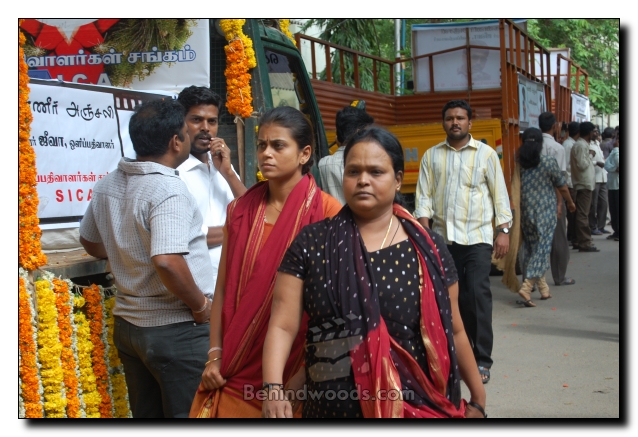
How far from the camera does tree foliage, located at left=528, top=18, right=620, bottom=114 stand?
20097mm

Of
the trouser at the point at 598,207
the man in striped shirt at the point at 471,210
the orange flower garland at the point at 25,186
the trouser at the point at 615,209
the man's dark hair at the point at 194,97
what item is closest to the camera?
the orange flower garland at the point at 25,186

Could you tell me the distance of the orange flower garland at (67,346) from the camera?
3355mm

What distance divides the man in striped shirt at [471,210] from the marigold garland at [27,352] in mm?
2863

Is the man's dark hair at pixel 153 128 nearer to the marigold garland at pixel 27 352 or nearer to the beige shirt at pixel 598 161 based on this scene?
the marigold garland at pixel 27 352

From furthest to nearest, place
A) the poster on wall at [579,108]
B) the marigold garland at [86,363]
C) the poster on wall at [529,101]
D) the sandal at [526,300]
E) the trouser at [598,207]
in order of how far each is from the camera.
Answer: the poster on wall at [579,108]
the trouser at [598,207]
the poster on wall at [529,101]
the sandal at [526,300]
the marigold garland at [86,363]

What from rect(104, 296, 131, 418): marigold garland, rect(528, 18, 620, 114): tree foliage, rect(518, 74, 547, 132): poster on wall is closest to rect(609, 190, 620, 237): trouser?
rect(518, 74, 547, 132): poster on wall

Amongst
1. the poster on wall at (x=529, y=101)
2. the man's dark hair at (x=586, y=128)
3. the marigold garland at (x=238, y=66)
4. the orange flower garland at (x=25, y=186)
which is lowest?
the orange flower garland at (x=25, y=186)

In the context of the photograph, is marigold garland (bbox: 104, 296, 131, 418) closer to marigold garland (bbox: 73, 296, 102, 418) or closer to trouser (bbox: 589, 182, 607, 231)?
marigold garland (bbox: 73, 296, 102, 418)

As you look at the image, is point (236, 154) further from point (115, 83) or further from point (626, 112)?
point (626, 112)

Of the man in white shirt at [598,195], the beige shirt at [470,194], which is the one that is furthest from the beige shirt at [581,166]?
the beige shirt at [470,194]

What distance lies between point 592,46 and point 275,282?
22.0 meters

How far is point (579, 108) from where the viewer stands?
17.8m

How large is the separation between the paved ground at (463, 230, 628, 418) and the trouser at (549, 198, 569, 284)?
6.7 inches

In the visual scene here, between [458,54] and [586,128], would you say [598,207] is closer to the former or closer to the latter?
[586,128]
